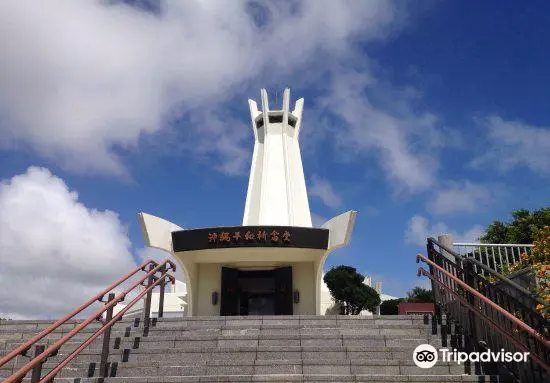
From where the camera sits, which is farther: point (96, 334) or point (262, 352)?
point (262, 352)

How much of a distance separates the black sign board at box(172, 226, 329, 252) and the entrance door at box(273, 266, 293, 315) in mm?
Answer: 1707

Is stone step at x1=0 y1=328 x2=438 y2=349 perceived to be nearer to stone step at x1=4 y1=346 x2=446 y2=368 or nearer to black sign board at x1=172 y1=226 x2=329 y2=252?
stone step at x1=4 y1=346 x2=446 y2=368

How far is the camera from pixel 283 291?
12.4m

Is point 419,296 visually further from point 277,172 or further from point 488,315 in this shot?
point 488,315

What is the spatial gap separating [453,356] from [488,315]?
59 centimetres

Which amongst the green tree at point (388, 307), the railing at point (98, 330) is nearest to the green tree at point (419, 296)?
the green tree at point (388, 307)

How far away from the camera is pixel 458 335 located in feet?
17.1

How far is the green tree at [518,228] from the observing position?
2056 cm

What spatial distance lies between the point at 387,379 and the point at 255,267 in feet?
29.8

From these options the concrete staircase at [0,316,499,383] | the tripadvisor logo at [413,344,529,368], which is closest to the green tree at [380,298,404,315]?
the concrete staircase at [0,316,499,383]

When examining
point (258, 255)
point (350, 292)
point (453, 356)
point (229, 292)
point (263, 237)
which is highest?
point (350, 292)

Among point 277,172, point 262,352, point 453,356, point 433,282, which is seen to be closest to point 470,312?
point 453,356

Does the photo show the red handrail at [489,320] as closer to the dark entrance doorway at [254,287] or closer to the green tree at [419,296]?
the dark entrance doorway at [254,287]

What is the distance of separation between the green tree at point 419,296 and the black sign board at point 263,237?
3203cm
